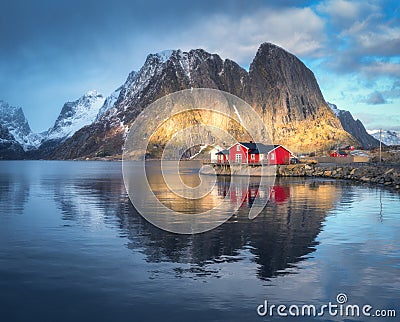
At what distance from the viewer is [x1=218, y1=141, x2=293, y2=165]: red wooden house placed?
373 feet

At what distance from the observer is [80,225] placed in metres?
33.0

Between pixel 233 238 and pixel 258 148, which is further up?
pixel 258 148

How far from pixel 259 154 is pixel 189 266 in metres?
94.8

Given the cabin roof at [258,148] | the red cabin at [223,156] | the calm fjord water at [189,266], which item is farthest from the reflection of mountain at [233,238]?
the red cabin at [223,156]

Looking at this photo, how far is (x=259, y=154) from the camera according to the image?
374ft

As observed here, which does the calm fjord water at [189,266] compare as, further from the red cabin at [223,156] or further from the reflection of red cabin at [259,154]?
the red cabin at [223,156]

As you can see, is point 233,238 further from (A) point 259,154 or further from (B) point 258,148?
(B) point 258,148

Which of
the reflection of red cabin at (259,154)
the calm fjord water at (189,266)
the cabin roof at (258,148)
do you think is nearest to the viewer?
the calm fjord water at (189,266)

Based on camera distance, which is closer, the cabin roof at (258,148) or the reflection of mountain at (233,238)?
the reflection of mountain at (233,238)

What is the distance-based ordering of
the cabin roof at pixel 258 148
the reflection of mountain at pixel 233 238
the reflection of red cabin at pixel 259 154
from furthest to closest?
the cabin roof at pixel 258 148, the reflection of red cabin at pixel 259 154, the reflection of mountain at pixel 233 238

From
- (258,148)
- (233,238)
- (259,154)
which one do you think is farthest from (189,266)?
(258,148)

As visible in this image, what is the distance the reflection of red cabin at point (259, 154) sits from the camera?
373 feet

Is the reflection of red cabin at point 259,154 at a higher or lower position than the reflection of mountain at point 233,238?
higher

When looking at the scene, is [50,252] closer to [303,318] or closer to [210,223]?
[210,223]
